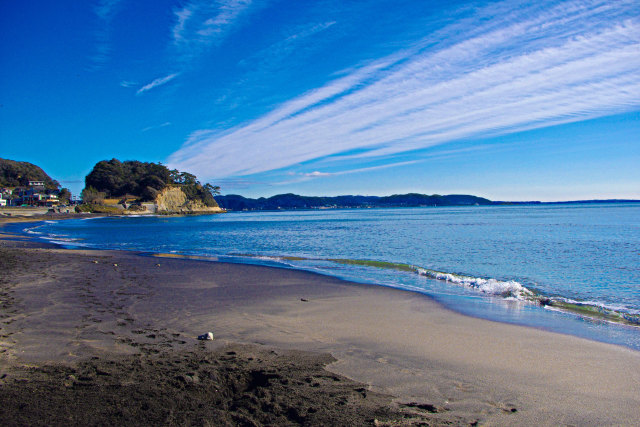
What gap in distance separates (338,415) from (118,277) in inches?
461

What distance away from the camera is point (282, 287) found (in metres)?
11.9

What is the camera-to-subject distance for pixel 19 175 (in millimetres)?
160125

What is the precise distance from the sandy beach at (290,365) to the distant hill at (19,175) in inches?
7042

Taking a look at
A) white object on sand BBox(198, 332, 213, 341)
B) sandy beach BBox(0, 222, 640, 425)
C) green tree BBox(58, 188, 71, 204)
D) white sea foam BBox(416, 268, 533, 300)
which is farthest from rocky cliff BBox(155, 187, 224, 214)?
white object on sand BBox(198, 332, 213, 341)

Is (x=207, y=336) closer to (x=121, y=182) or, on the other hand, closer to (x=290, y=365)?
(x=290, y=365)

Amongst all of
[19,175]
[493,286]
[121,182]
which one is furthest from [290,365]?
[19,175]

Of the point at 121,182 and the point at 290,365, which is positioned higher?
the point at 121,182

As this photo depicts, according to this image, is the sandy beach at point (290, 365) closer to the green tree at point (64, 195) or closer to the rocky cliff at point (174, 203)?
the rocky cliff at point (174, 203)

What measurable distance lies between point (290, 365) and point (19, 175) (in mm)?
205389

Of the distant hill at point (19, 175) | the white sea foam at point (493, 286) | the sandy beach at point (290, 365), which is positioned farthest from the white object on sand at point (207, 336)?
the distant hill at point (19, 175)

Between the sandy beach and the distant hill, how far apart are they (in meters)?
179

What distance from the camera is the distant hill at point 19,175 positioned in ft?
509

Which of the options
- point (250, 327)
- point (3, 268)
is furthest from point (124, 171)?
point (250, 327)

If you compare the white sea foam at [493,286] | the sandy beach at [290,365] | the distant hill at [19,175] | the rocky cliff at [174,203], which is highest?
the distant hill at [19,175]
